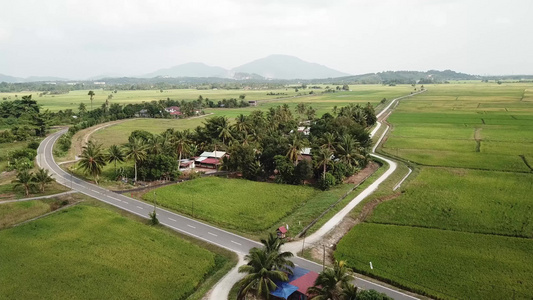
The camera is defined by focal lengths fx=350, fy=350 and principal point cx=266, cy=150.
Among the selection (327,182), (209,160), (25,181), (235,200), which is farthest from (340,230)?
(25,181)

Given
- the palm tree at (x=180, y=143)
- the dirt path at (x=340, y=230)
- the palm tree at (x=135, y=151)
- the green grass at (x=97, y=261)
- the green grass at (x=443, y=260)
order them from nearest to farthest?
the green grass at (x=97, y=261), the green grass at (x=443, y=260), the dirt path at (x=340, y=230), the palm tree at (x=135, y=151), the palm tree at (x=180, y=143)

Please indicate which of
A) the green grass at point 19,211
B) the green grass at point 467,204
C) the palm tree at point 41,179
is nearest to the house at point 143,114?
the palm tree at point 41,179

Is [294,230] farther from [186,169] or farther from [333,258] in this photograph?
[186,169]

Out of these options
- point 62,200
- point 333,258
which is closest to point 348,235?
point 333,258

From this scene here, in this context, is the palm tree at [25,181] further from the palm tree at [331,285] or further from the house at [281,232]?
the palm tree at [331,285]

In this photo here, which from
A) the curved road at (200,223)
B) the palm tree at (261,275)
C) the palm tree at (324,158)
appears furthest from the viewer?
the palm tree at (324,158)

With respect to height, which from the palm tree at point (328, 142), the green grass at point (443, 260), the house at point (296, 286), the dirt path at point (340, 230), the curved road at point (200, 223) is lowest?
the dirt path at point (340, 230)

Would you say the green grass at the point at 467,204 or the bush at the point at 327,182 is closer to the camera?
the green grass at the point at 467,204

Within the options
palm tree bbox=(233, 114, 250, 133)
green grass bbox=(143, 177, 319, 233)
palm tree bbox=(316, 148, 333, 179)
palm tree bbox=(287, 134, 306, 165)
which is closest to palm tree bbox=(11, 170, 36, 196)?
green grass bbox=(143, 177, 319, 233)
